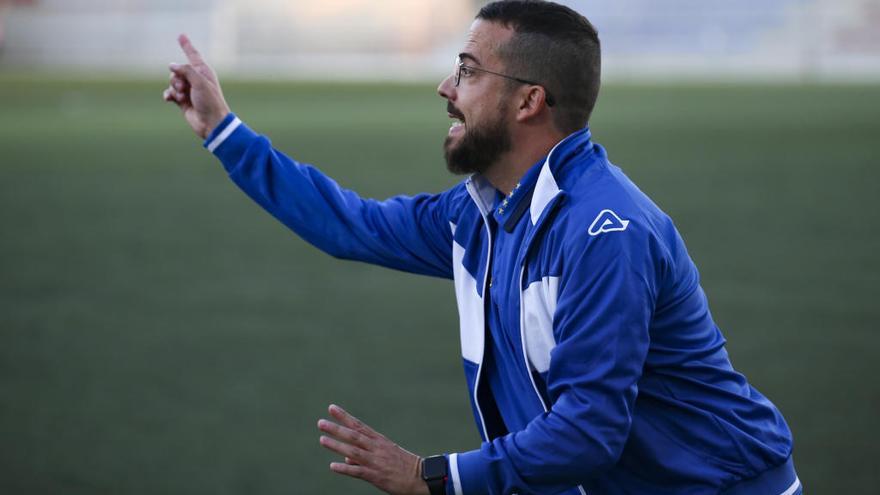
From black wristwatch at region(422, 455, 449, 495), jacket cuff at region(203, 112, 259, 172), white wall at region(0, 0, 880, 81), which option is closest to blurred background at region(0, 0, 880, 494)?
jacket cuff at region(203, 112, 259, 172)

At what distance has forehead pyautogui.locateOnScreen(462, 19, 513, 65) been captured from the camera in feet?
10.3

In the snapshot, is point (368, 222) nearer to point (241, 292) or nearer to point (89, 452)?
point (89, 452)

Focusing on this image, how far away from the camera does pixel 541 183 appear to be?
2.98 meters

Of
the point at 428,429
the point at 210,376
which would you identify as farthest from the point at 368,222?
the point at 210,376

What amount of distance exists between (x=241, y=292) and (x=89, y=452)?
3.07 meters

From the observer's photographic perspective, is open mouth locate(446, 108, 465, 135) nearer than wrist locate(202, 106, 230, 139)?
Yes

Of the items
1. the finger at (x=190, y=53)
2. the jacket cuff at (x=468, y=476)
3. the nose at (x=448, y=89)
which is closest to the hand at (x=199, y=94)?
the finger at (x=190, y=53)

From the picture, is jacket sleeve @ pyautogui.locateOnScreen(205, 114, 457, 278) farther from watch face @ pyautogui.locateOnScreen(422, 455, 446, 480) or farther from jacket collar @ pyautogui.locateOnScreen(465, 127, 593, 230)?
watch face @ pyautogui.locateOnScreen(422, 455, 446, 480)

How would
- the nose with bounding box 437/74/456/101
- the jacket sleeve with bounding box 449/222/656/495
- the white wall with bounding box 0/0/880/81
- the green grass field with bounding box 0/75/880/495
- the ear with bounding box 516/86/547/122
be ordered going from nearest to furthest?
the jacket sleeve with bounding box 449/222/656/495
the ear with bounding box 516/86/547/122
the nose with bounding box 437/74/456/101
the green grass field with bounding box 0/75/880/495
the white wall with bounding box 0/0/880/81

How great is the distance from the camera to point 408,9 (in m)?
41.0

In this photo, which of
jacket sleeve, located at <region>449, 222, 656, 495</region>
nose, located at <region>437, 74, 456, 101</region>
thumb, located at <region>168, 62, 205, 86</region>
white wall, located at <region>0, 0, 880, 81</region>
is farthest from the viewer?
white wall, located at <region>0, 0, 880, 81</region>

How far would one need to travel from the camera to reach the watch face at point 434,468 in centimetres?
272

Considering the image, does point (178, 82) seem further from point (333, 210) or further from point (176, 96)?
point (333, 210)

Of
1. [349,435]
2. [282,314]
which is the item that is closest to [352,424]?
[349,435]
